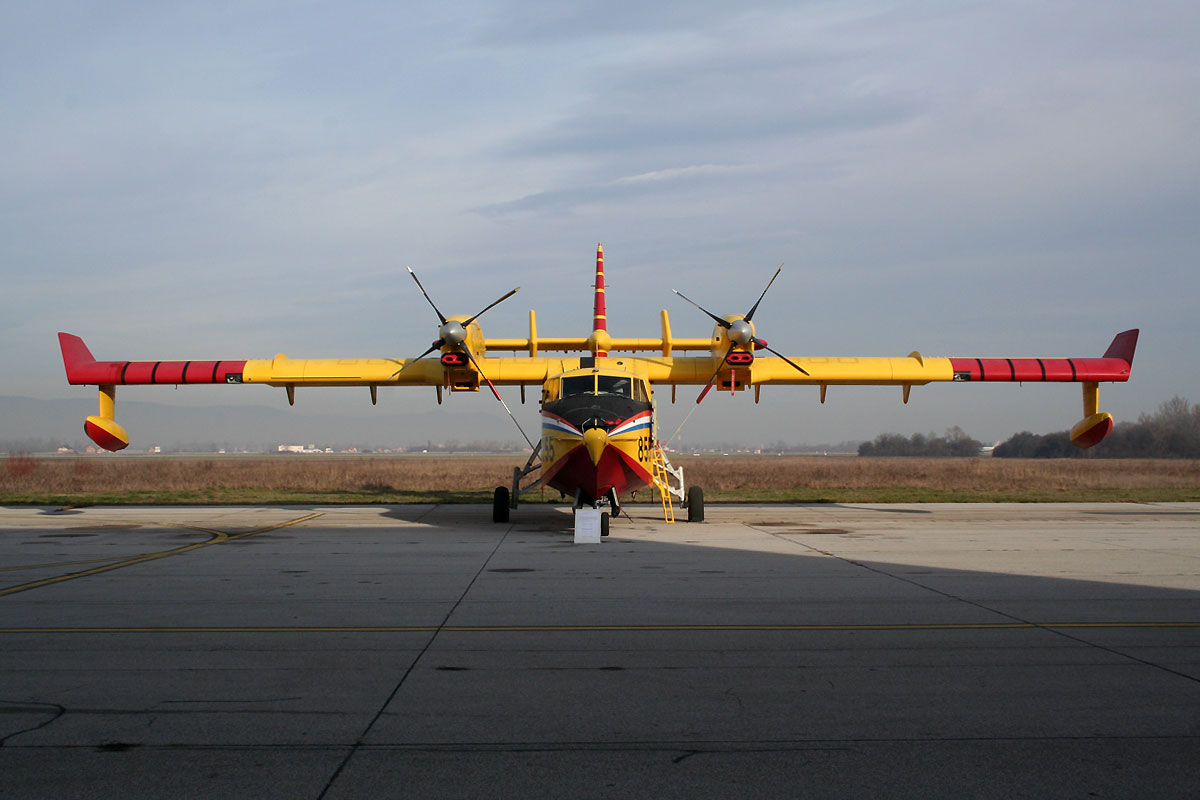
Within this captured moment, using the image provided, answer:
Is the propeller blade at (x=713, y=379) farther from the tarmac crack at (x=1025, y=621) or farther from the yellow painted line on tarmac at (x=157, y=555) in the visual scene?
the yellow painted line on tarmac at (x=157, y=555)

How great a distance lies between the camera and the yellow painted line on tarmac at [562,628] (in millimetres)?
7219

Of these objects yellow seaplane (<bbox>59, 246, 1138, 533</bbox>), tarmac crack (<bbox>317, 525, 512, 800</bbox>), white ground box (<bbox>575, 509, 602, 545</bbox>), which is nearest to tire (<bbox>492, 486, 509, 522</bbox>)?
yellow seaplane (<bbox>59, 246, 1138, 533</bbox>)

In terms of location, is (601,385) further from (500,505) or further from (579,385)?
(500,505)

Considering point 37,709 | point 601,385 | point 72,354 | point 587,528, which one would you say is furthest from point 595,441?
point 72,354

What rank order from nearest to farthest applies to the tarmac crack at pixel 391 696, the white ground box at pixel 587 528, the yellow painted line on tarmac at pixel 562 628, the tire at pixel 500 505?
the tarmac crack at pixel 391 696, the yellow painted line on tarmac at pixel 562 628, the white ground box at pixel 587 528, the tire at pixel 500 505

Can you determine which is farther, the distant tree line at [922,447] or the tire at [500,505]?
the distant tree line at [922,447]

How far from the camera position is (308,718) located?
486 cm

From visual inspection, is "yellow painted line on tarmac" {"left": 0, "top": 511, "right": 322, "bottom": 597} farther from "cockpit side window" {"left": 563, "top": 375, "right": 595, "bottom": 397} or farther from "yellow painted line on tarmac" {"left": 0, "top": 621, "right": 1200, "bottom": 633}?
"cockpit side window" {"left": 563, "top": 375, "right": 595, "bottom": 397}

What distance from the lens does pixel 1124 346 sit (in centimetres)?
2308

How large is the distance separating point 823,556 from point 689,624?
17.6ft

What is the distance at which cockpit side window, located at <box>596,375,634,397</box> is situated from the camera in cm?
1739

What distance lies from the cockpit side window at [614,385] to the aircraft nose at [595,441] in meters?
1.84

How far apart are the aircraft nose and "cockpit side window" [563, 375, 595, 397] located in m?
1.87

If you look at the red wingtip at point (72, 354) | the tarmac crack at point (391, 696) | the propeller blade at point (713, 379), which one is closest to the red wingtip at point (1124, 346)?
the propeller blade at point (713, 379)
